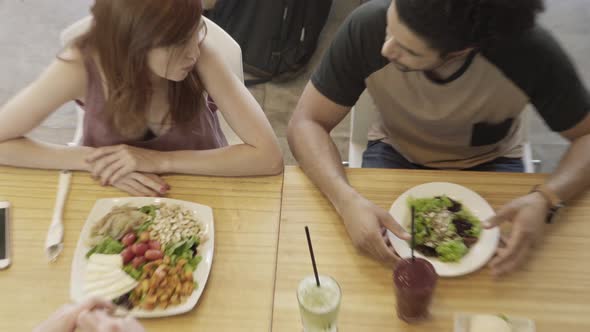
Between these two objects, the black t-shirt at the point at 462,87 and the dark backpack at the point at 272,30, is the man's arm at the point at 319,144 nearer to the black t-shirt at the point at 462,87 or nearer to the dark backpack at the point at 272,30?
the black t-shirt at the point at 462,87

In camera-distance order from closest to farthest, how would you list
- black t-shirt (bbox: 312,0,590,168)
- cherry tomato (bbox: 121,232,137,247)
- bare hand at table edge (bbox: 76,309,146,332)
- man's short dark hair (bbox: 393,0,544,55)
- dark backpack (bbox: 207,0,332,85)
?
bare hand at table edge (bbox: 76,309,146,332)
man's short dark hair (bbox: 393,0,544,55)
cherry tomato (bbox: 121,232,137,247)
black t-shirt (bbox: 312,0,590,168)
dark backpack (bbox: 207,0,332,85)

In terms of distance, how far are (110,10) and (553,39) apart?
1.03 meters

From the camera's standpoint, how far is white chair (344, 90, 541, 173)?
1.61m

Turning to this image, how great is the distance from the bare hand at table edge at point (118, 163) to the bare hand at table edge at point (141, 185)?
0.01 metres

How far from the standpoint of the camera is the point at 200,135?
1.45m

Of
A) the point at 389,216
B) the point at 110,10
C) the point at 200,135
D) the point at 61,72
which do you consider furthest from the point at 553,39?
the point at 61,72

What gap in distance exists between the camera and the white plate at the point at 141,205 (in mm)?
1048

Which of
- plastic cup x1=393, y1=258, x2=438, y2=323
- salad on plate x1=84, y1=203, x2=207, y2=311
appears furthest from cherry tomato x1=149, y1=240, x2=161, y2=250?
plastic cup x1=393, y1=258, x2=438, y2=323

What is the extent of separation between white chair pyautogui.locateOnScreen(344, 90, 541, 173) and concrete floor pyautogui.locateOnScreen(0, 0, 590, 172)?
0.72 metres

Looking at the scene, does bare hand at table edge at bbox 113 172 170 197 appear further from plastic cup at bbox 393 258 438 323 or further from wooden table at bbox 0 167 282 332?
plastic cup at bbox 393 258 438 323

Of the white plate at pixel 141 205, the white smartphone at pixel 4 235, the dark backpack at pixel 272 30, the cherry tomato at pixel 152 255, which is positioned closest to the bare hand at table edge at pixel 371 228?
the white plate at pixel 141 205

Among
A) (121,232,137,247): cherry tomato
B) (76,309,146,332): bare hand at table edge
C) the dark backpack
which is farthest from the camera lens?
the dark backpack

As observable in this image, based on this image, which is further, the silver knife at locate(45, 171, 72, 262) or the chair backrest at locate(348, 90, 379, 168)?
the chair backrest at locate(348, 90, 379, 168)

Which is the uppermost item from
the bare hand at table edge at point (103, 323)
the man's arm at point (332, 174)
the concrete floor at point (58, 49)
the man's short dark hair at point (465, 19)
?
the man's short dark hair at point (465, 19)
